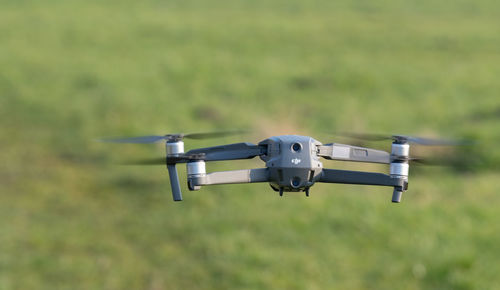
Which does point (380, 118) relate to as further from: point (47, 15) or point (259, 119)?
point (47, 15)

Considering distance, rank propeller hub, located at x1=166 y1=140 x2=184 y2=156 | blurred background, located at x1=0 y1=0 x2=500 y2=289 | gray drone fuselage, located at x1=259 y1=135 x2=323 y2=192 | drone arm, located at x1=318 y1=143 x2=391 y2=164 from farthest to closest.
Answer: blurred background, located at x1=0 y1=0 x2=500 y2=289, propeller hub, located at x1=166 y1=140 x2=184 y2=156, drone arm, located at x1=318 y1=143 x2=391 y2=164, gray drone fuselage, located at x1=259 y1=135 x2=323 y2=192

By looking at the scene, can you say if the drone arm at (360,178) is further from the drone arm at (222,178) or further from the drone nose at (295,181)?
the drone arm at (222,178)

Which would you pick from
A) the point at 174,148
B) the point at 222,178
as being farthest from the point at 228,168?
the point at 222,178

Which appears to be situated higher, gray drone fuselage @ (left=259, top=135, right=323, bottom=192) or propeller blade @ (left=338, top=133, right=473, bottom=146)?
propeller blade @ (left=338, top=133, right=473, bottom=146)

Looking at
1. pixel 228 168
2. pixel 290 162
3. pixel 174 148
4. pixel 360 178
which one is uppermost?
pixel 174 148

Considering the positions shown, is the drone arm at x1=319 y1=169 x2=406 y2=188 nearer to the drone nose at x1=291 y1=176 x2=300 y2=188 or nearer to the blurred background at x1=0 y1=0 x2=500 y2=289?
the drone nose at x1=291 y1=176 x2=300 y2=188

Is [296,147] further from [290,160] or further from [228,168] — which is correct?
[228,168]

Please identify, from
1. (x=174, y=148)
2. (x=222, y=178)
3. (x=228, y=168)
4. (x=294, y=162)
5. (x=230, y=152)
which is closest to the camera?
(x=294, y=162)

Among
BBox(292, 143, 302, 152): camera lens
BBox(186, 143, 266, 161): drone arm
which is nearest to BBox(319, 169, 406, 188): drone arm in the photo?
BBox(292, 143, 302, 152): camera lens
